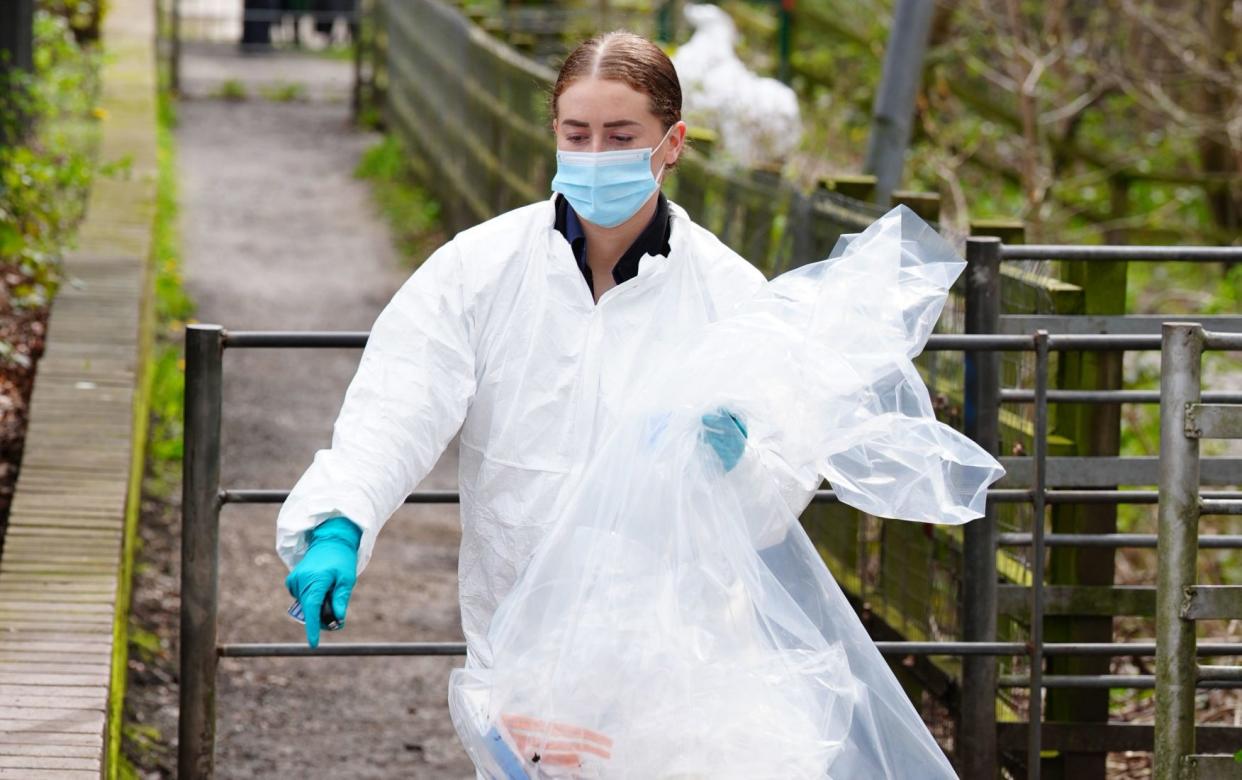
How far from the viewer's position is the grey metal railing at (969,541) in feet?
12.8

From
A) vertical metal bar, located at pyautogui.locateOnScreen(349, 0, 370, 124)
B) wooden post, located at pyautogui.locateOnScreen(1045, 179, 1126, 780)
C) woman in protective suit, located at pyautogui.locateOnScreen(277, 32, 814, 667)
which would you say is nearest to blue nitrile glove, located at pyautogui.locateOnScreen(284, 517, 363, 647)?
woman in protective suit, located at pyautogui.locateOnScreen(277, 32, 814, 667)

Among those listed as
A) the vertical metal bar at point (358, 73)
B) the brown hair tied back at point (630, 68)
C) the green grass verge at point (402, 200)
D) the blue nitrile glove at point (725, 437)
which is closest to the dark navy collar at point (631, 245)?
the brown hair tied back at point (630, 68)

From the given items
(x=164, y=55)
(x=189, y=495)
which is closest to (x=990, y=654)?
(x=189, y=495)

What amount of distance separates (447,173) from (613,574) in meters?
10.1

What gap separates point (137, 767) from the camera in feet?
16.1

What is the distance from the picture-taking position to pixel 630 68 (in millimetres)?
3123

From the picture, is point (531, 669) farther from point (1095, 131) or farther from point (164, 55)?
point (164, 55)

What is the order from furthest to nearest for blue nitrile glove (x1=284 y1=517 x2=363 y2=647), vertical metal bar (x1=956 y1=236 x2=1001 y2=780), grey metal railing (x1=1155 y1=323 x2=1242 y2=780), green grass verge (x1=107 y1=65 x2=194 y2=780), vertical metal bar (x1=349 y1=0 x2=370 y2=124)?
vertical metal bar (x1=349 y1=0 x2=370 y2=124) → green grass verge (x1=107 y1=65 x2=194 y2=780) → vertical metal bar (x1=956 y1=236 x2=1001 y2=780) → grey metal railing (x1=1155 y1=323 x2=1242 y2=780) → blue nitrile glove (x1=284 y1=517 x2=363 y2=647)

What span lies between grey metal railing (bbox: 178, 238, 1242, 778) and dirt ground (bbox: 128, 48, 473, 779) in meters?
1.15

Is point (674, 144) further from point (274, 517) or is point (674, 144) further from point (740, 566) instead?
point (274, 517)

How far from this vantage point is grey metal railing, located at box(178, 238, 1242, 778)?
3898 mm

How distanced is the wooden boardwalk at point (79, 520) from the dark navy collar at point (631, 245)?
4.58 ft

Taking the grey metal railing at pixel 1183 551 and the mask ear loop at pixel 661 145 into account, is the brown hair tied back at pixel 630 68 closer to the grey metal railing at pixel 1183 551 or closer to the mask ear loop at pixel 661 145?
the mask ear loop at pixel 661 145

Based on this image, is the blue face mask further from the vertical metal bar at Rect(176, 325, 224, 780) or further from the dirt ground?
the dirt ground
